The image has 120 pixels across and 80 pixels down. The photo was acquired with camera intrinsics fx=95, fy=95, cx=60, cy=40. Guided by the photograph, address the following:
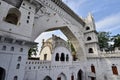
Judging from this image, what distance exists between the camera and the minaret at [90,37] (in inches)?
836

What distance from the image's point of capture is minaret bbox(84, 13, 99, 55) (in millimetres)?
21225

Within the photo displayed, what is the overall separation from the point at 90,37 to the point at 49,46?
1196cm

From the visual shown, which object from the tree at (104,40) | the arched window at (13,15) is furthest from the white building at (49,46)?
the tree at (104,40)

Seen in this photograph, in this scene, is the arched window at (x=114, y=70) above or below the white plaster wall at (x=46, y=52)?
below

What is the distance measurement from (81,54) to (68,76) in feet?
22.5

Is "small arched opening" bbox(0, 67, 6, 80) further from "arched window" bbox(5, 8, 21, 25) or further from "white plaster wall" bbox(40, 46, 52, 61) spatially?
"white plaster wall" bbox(40, 46, 52, 61)

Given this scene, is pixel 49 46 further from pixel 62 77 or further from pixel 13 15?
pixel 13 15

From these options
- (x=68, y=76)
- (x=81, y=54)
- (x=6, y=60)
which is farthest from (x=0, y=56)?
(x=81, y=54)

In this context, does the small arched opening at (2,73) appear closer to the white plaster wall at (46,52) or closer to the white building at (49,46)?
the white building at (49,46)

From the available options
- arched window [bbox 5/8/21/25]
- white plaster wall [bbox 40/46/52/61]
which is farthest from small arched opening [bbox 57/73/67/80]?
arched window [bbox 5/8/21/25]

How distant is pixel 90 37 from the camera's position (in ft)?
74.1

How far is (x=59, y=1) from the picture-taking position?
17438mm

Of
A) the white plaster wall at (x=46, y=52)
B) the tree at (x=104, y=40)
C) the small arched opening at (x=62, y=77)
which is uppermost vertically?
the tree at (x=104, y=40)

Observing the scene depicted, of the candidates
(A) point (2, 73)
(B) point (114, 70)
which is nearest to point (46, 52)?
(A) point (2, 73)
